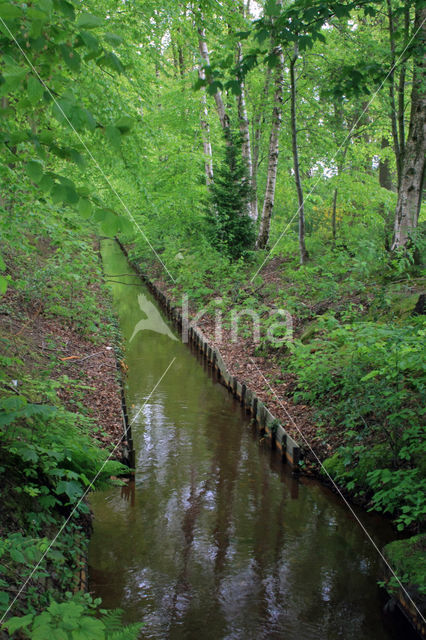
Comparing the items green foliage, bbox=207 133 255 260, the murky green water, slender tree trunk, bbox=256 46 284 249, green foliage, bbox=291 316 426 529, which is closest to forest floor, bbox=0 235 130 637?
the murky green water

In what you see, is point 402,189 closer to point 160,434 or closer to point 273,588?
point 160,434

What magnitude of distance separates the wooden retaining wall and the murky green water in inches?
9.5

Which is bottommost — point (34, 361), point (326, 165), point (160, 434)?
point (160, 434)

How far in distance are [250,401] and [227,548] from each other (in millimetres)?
3864

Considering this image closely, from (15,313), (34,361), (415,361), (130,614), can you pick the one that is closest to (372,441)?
(415,361)

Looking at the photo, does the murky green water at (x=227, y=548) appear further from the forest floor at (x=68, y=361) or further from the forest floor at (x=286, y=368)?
the forest floor at (x=68, y=361)

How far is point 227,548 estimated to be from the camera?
516 cm

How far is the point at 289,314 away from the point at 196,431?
4046 mm

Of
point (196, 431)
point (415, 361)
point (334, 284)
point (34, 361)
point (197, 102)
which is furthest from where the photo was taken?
point (197, 102)

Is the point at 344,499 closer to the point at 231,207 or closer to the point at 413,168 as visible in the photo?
the point at 413,168

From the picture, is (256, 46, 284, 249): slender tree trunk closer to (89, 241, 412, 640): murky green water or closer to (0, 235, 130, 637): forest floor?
(0, 235, 130, 637): forest floor

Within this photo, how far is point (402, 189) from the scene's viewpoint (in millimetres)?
8609

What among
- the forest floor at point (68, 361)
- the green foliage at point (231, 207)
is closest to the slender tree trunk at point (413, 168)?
the forest floor at point (68, 361)

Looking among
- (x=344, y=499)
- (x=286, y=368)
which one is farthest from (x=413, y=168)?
(x=344, y=499)
